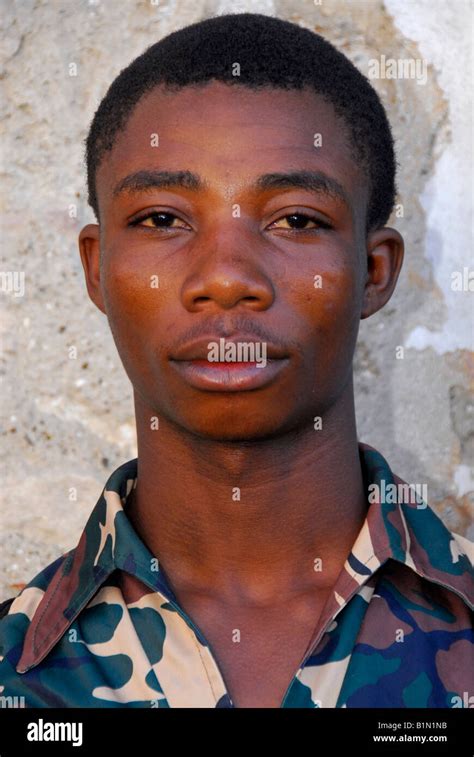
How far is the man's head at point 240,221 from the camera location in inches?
60.5

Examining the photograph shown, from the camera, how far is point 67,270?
2.23 meters

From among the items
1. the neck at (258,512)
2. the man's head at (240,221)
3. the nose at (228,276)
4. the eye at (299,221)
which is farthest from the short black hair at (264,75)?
the neck at (258,512)

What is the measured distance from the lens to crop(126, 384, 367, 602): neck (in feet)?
5.41

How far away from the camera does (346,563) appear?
1619mm

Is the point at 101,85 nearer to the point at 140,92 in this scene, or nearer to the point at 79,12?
the point at 79,12

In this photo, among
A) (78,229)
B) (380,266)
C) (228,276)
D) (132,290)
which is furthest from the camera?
(78,229)

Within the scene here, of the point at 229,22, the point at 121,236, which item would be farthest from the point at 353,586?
the point at 229,22

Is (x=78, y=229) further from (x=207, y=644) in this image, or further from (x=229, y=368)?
(x=207, y=644)

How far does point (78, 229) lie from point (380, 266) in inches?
27.8

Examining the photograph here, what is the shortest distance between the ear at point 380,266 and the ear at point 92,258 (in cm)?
41

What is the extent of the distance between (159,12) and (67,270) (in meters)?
0.52

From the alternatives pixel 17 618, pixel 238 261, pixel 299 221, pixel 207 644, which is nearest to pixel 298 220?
pixel 299 221

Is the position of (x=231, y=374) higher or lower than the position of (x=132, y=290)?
lower

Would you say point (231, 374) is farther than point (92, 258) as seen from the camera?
No
